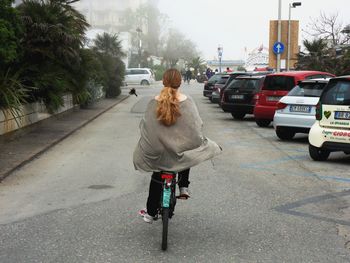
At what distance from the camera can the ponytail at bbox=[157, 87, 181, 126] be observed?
4.78 m

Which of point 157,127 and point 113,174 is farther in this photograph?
point 113,174

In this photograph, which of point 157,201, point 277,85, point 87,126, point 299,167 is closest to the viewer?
point 157,201

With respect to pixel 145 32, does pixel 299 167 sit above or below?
below

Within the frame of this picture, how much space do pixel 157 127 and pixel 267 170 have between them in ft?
14.7

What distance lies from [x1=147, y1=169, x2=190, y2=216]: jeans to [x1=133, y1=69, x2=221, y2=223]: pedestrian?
0.22m

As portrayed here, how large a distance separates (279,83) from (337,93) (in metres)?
6.29

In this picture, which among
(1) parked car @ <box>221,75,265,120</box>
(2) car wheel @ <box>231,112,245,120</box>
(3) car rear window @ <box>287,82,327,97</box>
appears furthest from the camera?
(2) car wheel @ <box>231,112,245,120</box>

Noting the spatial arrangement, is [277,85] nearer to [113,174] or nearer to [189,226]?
[113,174]

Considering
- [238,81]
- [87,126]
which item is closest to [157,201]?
[87,126]

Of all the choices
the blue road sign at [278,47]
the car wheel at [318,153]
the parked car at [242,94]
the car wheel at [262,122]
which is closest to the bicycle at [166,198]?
the car wheel at [318,153]

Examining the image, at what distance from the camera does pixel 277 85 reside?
15609 millimetres

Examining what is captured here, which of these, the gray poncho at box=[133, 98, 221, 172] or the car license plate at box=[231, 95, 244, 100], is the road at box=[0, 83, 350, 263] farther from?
the car license plate at box=[231, 95, 244, 100]

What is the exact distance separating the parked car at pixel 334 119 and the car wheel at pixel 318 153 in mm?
29

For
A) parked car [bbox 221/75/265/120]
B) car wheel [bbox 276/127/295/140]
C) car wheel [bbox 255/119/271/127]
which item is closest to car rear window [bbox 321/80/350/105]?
car wheel [bbox 276/127/295/140]
